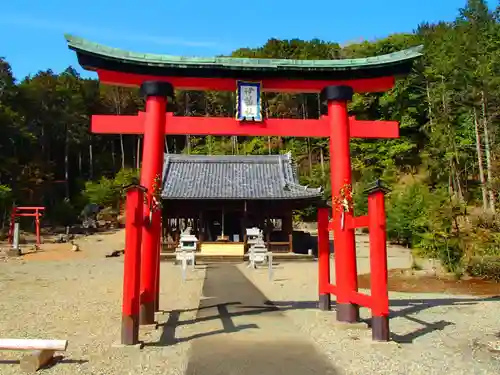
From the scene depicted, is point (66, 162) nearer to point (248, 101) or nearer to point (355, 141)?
point (355, 141)

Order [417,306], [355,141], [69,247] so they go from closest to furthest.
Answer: [417,306]
[69,247]
[355,141]

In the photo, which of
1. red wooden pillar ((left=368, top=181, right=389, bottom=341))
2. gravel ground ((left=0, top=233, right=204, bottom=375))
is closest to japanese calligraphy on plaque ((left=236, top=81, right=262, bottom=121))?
red wooden pillar ((left=368, top=181, right=389, bottom=341))

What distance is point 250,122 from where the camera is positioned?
27.5ft

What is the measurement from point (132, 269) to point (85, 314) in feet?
10.9

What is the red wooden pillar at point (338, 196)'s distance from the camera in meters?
7.74

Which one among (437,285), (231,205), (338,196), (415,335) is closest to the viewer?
(415,335)

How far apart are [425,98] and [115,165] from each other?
34.5 metres

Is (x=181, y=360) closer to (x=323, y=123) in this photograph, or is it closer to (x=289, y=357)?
(x=289, y=357)

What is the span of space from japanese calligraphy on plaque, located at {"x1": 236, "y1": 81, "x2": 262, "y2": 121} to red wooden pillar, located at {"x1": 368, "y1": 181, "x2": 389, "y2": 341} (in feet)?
9.10

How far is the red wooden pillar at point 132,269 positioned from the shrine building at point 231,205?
17.0 m

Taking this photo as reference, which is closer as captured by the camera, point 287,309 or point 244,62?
point 244,62

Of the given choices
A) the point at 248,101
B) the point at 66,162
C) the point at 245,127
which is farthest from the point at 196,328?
the point at 66,162

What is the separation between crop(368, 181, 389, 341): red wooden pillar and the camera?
640cm

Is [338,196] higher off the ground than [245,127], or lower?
lower
